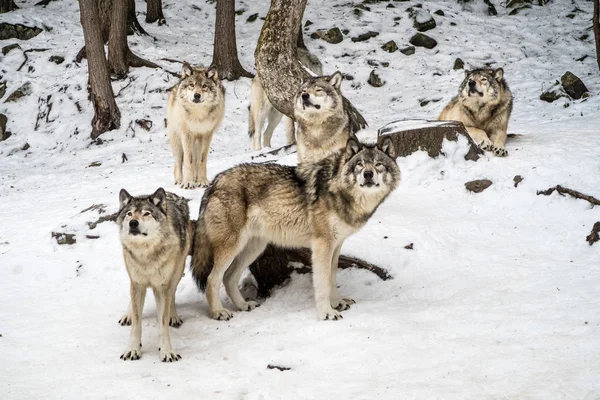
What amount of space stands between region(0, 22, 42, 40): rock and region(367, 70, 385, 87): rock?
10069 millimetres

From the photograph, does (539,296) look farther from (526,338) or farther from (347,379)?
(347,379)

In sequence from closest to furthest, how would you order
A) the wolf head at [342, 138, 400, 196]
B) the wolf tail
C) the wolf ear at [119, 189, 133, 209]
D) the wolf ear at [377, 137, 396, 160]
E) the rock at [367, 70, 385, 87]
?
the wolf ear at [119, 189, 133, 209], the wolf head at [342, 138, 400, 196], the wolf ear at [377, 137, 396, 160], the wolf tail, the rock at [367, 70, 385, 87]

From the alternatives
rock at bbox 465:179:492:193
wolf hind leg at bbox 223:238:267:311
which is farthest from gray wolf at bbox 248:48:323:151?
wolf hind leg at bbox 223:238:267:311

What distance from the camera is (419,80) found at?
16734 mm

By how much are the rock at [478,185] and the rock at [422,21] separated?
12.4 meters

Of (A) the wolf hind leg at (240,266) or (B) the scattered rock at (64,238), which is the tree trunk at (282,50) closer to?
(A) the wolf hind leg at (240,266)

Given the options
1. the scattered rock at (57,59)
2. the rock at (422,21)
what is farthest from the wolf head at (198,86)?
the rock at (422,21)

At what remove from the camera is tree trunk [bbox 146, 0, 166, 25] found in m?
19.9

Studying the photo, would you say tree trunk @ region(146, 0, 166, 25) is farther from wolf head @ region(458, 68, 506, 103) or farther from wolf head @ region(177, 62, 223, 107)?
wolf head @ region(458, 68, 506, 103)

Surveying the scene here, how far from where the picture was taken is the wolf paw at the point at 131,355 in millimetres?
5266

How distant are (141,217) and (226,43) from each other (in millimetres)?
11636

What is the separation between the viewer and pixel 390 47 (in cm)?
1834

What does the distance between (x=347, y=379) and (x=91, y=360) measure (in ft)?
7.51

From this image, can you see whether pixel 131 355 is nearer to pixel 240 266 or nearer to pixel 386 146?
pixel 240 266
